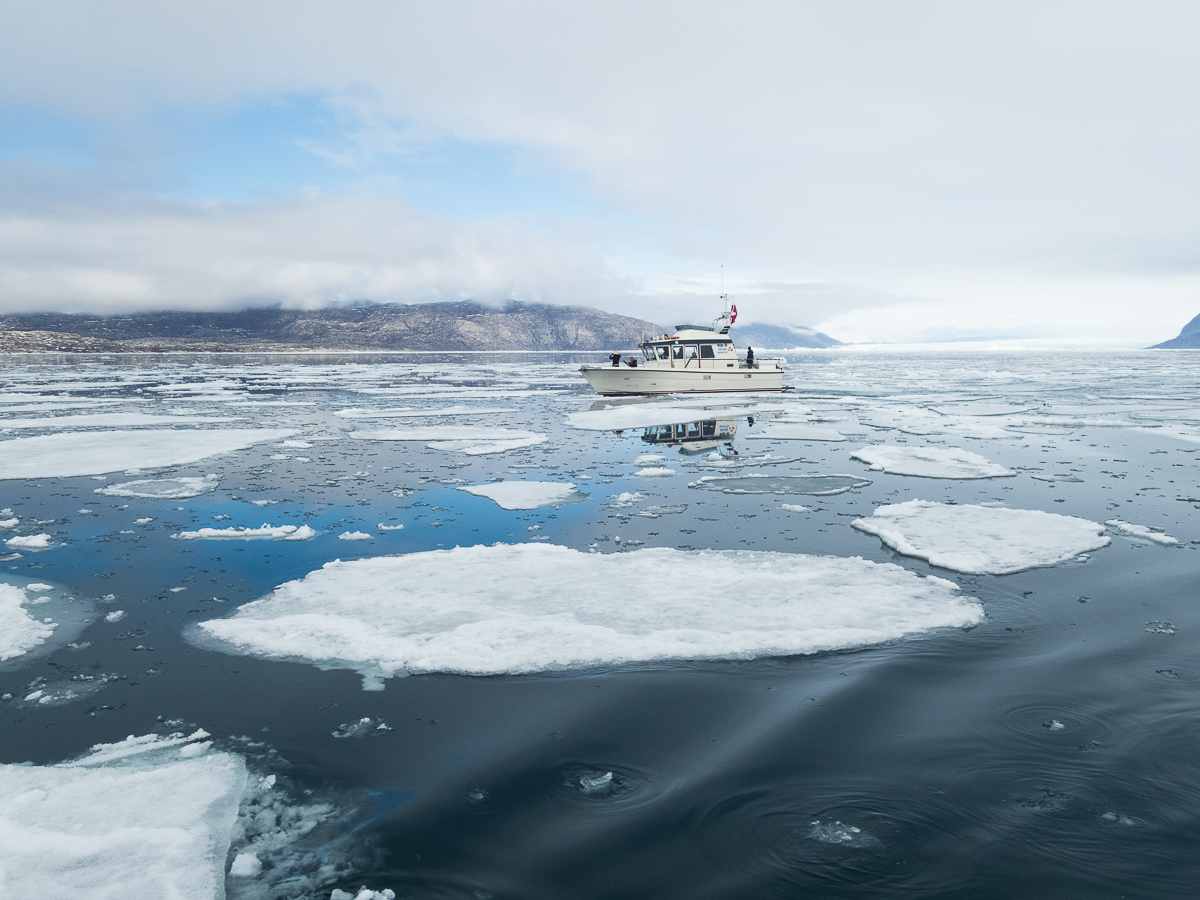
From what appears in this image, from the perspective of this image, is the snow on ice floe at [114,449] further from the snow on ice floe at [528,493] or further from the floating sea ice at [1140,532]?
the floating sea ice at [1140,532]

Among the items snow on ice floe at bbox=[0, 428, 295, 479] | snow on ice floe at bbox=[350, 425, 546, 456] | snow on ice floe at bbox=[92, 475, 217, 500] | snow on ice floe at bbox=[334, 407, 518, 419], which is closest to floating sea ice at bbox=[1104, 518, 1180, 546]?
snow on ice floe at bbox=[350, 425, 546, 456]

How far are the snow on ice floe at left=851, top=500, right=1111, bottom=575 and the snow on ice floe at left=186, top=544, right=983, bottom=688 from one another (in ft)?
2.93

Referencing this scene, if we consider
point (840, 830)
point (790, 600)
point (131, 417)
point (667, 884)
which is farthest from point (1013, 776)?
point (131, 417)

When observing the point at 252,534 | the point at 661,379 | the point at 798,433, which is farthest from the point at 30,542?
the point at 661,379

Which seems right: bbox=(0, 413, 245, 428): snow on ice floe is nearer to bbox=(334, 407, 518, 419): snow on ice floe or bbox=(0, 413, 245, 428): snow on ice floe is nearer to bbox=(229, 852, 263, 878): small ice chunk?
bbox=(334, 407, 518, 419): snow on ice floe

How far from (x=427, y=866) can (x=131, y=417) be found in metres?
26.0

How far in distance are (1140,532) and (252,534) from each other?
40.3 feet

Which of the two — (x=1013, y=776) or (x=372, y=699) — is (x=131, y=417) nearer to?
(x=372, y=699)

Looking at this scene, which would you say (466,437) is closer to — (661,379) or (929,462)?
(929,462)

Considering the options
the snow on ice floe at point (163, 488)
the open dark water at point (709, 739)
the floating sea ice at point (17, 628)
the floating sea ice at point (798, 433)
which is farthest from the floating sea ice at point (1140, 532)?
the snow on ice floe at point (163, 488)

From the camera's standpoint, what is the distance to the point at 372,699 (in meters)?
5.30

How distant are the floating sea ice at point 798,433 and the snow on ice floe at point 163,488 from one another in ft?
45.1

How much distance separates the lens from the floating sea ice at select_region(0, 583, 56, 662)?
6.05m

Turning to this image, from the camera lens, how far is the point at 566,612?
6.81 m
